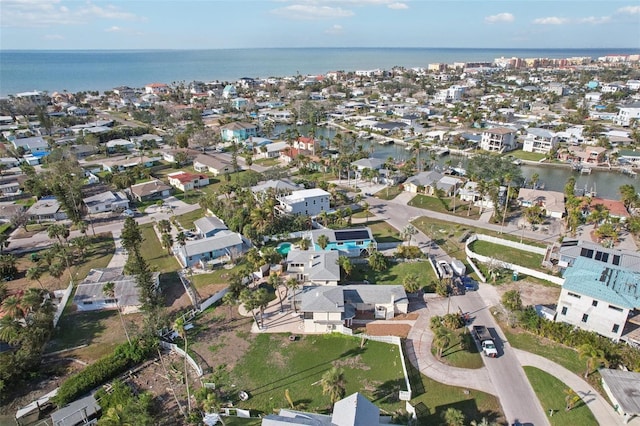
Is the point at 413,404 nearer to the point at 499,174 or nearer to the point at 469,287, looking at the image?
the point at 469,287

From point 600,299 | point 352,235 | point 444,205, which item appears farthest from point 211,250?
point 600,299

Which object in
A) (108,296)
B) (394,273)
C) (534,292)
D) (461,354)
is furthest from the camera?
(394,273)

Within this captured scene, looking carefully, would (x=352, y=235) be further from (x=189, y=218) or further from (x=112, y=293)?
(x=189, y=218)

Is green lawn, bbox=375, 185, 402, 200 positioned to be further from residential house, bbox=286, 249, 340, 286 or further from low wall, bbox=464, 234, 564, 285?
residential house, bbox=286, 249, 340, 286

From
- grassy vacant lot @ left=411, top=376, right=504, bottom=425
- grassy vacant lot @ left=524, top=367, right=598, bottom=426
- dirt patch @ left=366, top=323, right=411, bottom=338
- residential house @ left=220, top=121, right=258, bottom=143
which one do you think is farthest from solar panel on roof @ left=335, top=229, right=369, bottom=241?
residential house @ left=220, top=121, right=258, bottom=143

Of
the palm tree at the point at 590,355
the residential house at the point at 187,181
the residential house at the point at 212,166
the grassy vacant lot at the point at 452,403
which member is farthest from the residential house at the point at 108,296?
the residential house at the point at 212,166

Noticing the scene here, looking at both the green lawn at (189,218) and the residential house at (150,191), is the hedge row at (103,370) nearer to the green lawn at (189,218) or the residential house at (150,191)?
the green lawn at (189,218)

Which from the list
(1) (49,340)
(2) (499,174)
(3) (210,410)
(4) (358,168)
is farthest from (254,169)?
(3) (210,410)
